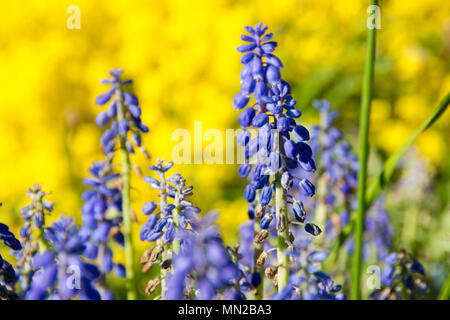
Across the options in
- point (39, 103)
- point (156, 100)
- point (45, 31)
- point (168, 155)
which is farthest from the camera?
point (45, 31)

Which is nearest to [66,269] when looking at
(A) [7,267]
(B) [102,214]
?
(B) [102,214]

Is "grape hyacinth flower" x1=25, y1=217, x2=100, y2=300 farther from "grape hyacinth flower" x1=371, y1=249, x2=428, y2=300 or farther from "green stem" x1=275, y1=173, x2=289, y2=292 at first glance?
"grape hyacinth flower" x1=371, y1=249, x2=428, y2=300

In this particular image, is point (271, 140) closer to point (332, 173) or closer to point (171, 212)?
point (171, 212)

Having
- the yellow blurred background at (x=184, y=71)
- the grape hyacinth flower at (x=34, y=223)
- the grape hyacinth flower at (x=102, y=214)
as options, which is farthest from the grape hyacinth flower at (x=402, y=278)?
the yellow blurred background at (x=184, y=71)

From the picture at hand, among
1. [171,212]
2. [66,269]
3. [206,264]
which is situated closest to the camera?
[206,264]

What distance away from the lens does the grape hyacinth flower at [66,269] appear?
1528 mm

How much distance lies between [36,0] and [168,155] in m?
3.08

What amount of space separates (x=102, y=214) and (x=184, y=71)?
4229 millimetres

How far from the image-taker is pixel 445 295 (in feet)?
7.29

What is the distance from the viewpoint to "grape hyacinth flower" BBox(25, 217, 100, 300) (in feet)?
5.01

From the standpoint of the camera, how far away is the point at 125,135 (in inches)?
79.6
